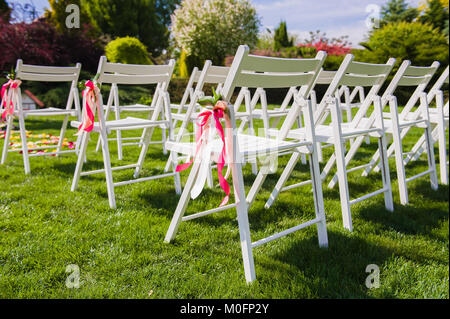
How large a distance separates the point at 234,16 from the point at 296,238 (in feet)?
36.3

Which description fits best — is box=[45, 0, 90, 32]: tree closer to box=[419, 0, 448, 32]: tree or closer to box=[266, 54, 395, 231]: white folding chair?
box=[266, 54, 395, 231]: white folding chair

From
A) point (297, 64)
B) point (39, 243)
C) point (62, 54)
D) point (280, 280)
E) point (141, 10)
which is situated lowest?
point (280, 280)

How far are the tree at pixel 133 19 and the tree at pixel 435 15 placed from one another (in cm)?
1243

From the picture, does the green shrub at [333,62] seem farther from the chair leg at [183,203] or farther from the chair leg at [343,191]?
the chair leg at [183,203]

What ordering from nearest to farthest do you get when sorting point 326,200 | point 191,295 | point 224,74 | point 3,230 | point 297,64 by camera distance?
point 191,295, point 297,64, point 3,230, point 326,200, point 224,74

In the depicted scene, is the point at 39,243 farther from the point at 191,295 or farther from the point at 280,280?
the point at 280,280

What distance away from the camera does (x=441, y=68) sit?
8117 mm

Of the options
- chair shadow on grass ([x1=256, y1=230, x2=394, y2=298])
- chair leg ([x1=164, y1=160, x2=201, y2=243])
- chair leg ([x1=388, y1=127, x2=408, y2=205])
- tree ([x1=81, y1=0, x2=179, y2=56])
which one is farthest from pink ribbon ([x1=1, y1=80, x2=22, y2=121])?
tree ([x1=81, y1=0, x2=179, y2=56])

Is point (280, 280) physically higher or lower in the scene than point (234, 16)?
lower

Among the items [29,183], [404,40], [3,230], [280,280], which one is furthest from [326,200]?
[404,40]

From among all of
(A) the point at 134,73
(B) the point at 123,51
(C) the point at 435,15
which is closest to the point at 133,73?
(A) the point at 134,73

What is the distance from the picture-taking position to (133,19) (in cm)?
1873

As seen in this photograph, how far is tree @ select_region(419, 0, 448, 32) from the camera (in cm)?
1172

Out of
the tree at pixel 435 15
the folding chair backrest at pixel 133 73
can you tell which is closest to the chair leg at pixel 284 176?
the folding chair backrest at pixel 133 73
